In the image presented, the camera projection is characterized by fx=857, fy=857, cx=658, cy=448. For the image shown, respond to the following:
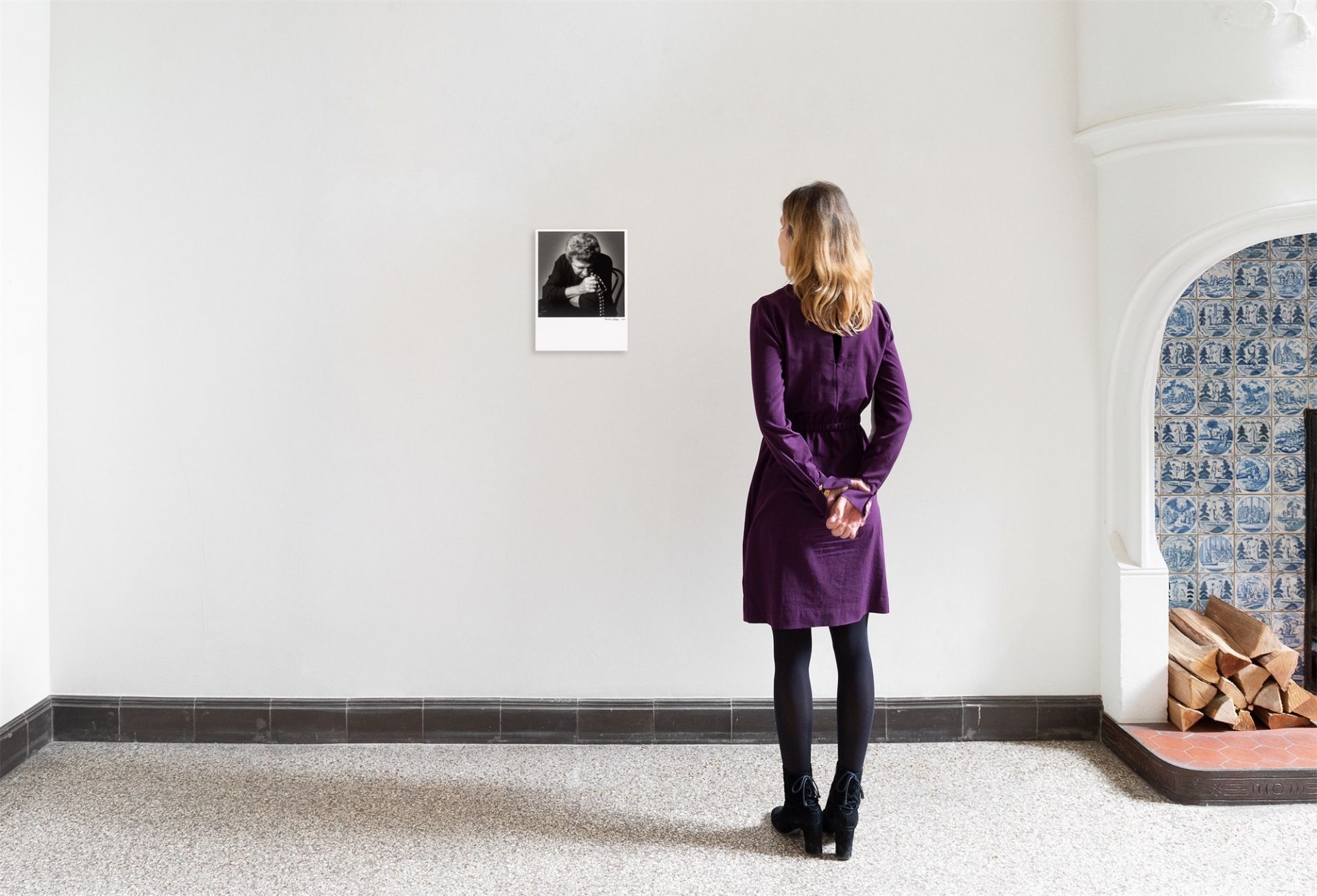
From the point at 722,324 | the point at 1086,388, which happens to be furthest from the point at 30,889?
the point at 1086,388

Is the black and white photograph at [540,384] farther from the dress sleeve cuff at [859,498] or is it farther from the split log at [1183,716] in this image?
the dress sleeve cuff at [859,498]

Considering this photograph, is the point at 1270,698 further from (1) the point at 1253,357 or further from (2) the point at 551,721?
(2) the point at 551,721

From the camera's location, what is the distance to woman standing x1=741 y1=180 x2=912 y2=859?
223 cm

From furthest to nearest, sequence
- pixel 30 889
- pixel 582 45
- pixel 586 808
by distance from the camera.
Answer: pixel 582 45 < pixel 586 808 < pixel 30 889

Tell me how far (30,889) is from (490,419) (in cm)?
180

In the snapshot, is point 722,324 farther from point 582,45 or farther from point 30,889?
point 30,889

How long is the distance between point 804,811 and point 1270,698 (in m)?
1.78

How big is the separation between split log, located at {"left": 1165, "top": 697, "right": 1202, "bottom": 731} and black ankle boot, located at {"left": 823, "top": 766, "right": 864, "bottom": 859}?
130 centimetres

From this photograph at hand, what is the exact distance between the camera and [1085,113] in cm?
296

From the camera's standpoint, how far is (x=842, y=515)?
7.29 ft

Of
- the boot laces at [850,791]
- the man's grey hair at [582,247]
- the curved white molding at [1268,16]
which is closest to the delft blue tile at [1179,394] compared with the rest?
the curved white molding at [1268,16]

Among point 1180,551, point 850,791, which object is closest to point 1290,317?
point 1180,551

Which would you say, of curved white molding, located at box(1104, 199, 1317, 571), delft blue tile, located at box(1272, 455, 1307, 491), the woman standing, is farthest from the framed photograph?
delft blue tile, located at box(1272, 455, 1307, 491)

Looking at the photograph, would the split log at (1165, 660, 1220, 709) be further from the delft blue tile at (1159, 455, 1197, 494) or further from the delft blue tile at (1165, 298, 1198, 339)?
the delft blue tile at (1165, 298, 1198, 339)
